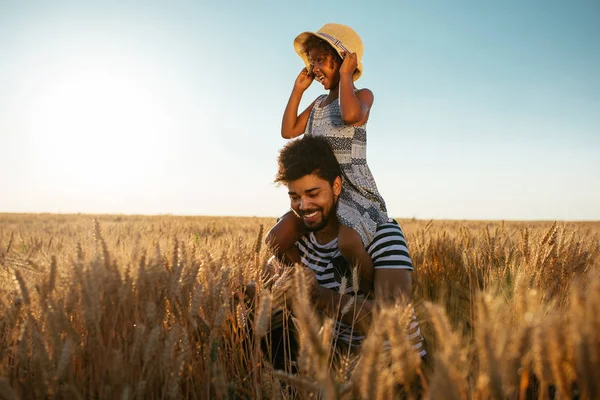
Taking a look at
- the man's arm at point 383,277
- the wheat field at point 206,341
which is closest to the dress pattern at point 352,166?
the man's arm at point 383,277

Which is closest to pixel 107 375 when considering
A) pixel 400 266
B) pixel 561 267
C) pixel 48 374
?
pixel 48 374

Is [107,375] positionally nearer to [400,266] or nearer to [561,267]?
[400,266]

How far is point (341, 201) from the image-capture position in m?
→ 2.64

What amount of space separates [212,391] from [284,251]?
1433 mm

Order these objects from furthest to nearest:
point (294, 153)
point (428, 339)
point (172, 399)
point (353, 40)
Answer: point (353, 40) → point (294, 153) → point (428, 339) → point (172, 399)

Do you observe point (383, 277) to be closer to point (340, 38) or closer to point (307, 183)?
point (307, 183)

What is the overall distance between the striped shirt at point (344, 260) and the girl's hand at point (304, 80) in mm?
1072

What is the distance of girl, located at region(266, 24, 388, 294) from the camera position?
2398 mm

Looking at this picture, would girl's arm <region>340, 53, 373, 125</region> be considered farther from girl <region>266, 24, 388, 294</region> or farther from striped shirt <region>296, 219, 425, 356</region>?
striped shirt <region>296, 219, 425, 356</region>

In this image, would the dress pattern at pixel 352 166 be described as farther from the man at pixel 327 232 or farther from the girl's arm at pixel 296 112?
the girl's arm at pixel 296 112

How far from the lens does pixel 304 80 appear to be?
126 inches

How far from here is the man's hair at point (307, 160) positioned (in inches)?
97.3

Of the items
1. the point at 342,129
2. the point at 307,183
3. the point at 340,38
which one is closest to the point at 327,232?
the point at 307,183

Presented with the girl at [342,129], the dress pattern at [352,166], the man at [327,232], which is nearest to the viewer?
the man at [327,232]
